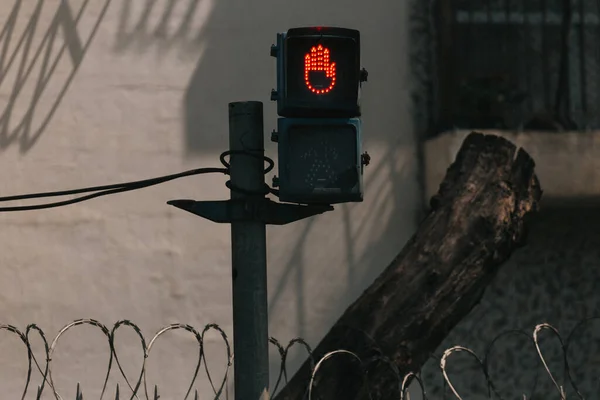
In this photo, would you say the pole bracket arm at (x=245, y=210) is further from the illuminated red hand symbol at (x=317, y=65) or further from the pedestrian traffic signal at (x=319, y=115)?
the illuminated red hand symbol at (x=317, y=65)

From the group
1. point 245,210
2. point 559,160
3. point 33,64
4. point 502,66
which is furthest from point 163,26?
point 245,210

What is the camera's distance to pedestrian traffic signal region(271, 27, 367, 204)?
15.1ft

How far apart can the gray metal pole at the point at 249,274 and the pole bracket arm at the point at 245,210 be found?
3cm

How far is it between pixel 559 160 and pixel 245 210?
4.86 metres

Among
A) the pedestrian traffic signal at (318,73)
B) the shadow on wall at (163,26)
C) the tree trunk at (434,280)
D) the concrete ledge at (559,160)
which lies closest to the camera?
the pedestrian traffic signal at (318,73)

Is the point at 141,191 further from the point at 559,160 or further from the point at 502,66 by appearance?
the point at 559,160

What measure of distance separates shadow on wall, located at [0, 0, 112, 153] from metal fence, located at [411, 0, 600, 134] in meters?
2.86

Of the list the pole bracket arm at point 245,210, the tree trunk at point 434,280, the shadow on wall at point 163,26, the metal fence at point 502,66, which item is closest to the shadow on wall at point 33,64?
the shadow on wall at point 163,26

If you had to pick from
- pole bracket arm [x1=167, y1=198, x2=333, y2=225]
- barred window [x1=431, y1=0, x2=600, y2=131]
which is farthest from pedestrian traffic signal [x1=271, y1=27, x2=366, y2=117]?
barred window [x1=431, y1=0, x2=600, y2=131]

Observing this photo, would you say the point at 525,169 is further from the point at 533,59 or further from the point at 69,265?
the point at 69,265

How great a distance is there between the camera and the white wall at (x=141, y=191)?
9055 mm

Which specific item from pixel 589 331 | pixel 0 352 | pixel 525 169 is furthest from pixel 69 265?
pixel 589 331

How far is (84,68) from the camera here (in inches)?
360

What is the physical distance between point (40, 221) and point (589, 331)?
4.80 m
